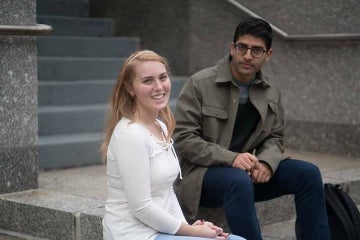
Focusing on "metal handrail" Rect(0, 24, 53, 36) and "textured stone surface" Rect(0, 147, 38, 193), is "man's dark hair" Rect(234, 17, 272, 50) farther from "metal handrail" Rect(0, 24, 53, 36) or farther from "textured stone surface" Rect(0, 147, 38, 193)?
"textured stone surface" Rect(0, 147, 38, 193)

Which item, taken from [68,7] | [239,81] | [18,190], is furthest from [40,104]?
[239,81]

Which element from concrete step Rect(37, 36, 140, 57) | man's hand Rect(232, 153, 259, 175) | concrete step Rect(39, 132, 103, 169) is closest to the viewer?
man's hand Rect(232, 153, 259, 175)

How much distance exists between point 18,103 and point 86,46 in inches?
104

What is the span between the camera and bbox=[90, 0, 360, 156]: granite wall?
21.6ft

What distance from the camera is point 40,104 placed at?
631cm

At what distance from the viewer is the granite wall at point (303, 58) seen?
6594 millimetres

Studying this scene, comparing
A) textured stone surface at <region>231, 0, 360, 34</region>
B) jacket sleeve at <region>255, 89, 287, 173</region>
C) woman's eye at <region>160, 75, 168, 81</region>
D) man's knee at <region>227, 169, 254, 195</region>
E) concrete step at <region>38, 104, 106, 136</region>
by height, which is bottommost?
concrete step at <region>38, 104, 106, 136</region>

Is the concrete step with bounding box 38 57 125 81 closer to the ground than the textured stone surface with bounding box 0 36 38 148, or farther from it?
closer to the ground

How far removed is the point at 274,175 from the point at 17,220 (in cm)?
→ 164

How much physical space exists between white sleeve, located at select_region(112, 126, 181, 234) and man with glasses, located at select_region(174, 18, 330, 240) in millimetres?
852

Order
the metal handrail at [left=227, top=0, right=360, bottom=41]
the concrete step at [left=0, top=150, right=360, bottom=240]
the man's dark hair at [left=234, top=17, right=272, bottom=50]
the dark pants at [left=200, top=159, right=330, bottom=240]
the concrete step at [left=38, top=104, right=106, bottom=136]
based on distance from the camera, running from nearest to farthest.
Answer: the dark pants at [left=200, top=159, right=330, bottom=240] < the man's dark hair at [left=234, top=17, right=272, bottom=50] < the concrete step at [left=0, top=150, right=360, bottom=240] < the concrete step at [left=38, top=104, right=106, bottom=136] < the metal handrail at [left=227, top=0, right=360, bottom=41]

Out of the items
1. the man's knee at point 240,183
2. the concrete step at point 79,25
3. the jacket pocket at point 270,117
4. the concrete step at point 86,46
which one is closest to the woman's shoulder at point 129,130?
the man's knee at point 240,183

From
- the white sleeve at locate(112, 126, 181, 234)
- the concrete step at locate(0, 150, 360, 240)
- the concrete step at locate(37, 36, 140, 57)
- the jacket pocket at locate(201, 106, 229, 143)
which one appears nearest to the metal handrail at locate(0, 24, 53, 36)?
the concrete step at locate(0, 150, 360, 240)

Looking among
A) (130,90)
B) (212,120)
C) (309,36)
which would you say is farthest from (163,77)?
(309,36)
